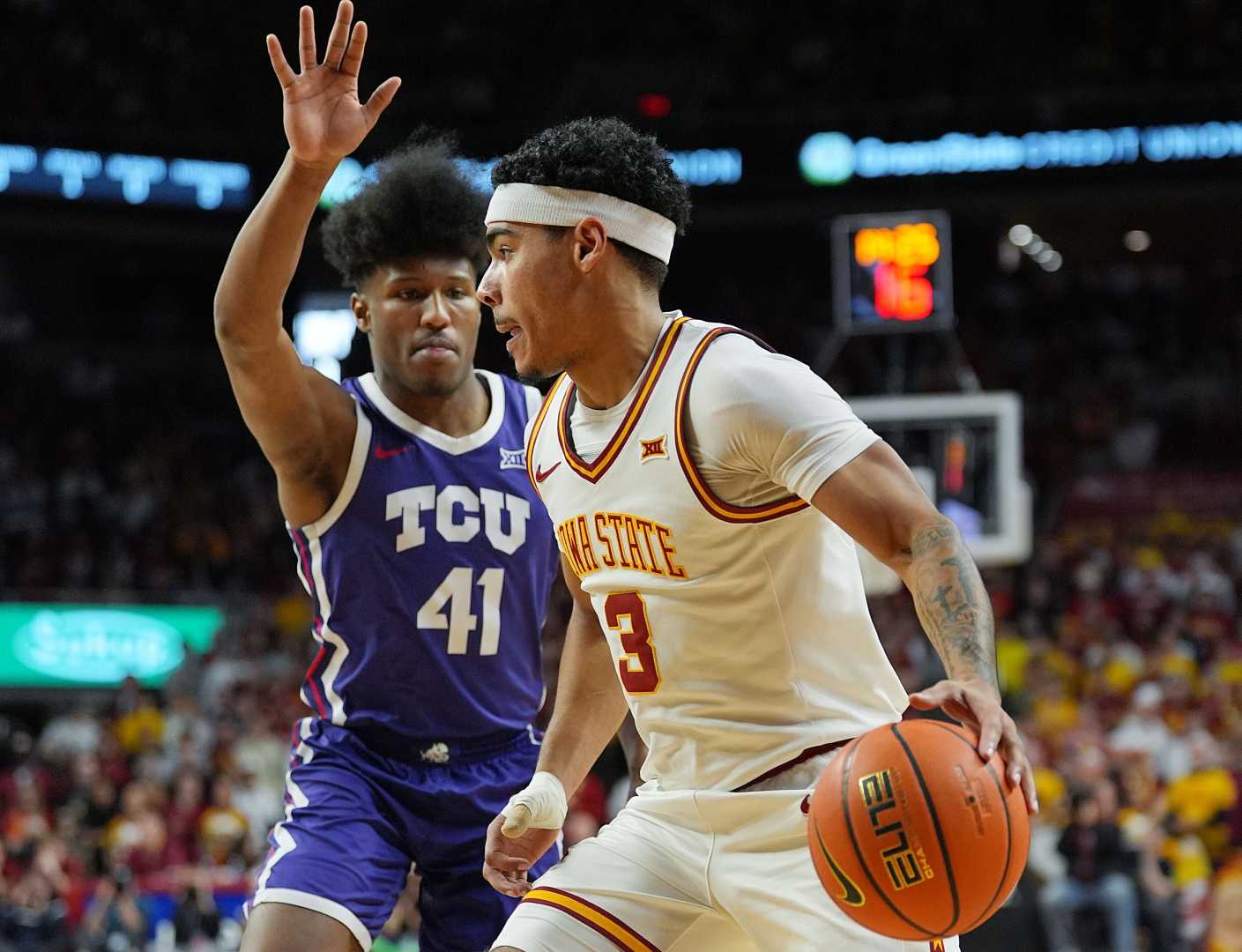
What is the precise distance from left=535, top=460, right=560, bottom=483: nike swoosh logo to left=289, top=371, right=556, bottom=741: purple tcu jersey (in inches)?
21.2

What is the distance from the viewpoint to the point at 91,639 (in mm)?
17266

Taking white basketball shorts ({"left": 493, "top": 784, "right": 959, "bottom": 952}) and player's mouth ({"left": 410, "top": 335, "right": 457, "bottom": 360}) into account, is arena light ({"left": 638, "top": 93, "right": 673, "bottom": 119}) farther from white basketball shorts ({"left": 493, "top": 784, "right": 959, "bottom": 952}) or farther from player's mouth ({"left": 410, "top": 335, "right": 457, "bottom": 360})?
white basketball shorts ({"left": 493, "top": 784, "right": 959, "bottom": 952})

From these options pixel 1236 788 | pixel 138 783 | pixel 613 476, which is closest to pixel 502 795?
pixel 613 476

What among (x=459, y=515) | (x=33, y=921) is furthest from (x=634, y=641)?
(x=33, y=921)

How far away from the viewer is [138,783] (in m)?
12.6

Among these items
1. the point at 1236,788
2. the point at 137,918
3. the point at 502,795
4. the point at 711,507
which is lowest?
the point at 137,918

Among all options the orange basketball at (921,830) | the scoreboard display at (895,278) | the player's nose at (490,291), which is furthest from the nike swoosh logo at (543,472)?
the scoreboard display at (895,278)

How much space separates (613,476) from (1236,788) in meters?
8.60

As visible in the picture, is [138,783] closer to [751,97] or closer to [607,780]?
[607,780]

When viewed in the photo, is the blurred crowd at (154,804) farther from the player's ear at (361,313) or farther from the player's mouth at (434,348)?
the player's mouth at (434,348)

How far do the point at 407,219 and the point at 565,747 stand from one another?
57.9 inches

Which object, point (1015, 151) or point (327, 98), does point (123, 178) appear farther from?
point (327, 98)

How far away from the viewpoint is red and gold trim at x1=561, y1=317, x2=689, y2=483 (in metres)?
3.22

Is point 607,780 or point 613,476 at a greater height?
point 613,476
